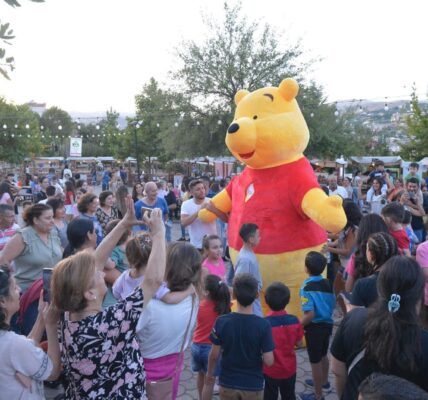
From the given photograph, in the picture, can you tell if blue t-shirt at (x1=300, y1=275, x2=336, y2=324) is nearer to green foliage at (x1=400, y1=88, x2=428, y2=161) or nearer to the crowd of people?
the crowd of people

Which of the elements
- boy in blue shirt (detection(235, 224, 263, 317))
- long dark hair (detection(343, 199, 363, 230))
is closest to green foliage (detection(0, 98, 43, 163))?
long dark hair (detection(343, 199, 363, 230))

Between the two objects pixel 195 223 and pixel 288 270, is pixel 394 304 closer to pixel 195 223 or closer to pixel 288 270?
pixel 288 270

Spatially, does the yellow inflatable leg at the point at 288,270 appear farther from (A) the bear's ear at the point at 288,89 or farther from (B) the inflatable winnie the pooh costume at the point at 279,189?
(A) the bear's ear at the point at 288,89

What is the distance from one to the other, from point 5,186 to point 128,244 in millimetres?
7631

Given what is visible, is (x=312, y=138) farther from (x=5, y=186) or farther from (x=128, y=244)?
(x=128, y=244)

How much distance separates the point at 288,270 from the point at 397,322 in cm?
304

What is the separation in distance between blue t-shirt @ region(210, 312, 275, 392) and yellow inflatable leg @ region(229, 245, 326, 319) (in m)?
2.11

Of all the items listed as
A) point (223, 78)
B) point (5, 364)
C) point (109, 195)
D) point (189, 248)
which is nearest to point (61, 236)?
point (109, 195)

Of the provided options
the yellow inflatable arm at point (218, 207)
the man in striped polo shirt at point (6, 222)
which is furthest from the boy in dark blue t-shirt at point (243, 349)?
the yellow inflatable arm at point (218, 207)

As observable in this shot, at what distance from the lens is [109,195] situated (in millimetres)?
6316

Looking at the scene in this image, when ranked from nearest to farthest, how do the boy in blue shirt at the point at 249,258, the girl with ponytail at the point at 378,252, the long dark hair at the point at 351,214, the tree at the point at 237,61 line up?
1. the girl with ponytail at the point at 378,252
2. the boy in blue shirt at the point at 249,258
3. the long dark hair at the point at 351,214
4. the tree at the point at 237,61

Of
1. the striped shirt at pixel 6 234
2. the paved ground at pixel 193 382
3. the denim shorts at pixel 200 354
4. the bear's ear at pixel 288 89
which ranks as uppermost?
the bear's ear at pixel 288 89

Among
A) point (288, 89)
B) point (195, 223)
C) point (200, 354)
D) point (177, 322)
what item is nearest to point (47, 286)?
point (177, 322)

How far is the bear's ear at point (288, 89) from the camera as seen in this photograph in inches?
210
